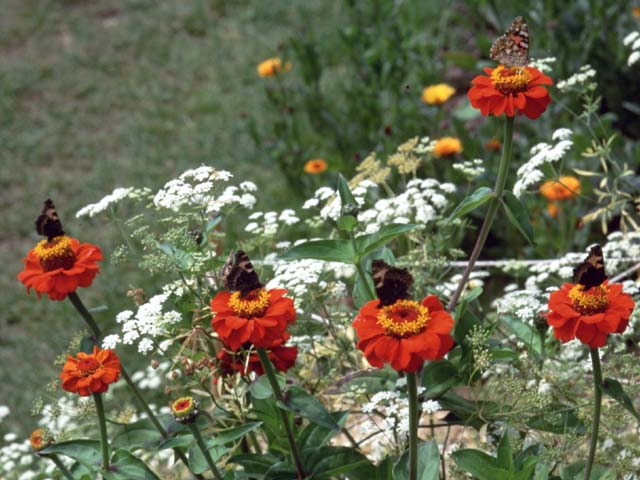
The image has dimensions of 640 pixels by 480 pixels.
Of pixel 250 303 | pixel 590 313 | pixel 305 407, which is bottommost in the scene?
pixel 305 407

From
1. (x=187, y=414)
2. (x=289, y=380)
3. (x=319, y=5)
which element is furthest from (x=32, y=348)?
(x=319, y=5)

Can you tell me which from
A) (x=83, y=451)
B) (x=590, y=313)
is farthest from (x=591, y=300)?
(x=83, y=451)

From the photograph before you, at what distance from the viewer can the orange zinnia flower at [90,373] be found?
139 cm

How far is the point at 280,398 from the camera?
141cm

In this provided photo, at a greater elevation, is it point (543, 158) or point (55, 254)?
point (55, 254)

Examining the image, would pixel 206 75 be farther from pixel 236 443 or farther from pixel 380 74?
pixel 236 443

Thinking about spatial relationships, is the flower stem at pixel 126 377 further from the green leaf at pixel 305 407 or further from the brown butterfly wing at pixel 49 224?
the green leaf at pixel 305 407

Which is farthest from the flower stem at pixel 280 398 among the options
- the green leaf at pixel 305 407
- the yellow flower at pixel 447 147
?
the yellow flower at pixel 447 147

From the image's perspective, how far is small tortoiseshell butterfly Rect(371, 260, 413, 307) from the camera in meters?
1.19

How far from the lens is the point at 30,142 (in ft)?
14.8

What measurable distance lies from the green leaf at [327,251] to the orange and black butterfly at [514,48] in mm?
407

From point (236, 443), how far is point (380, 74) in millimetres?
2038

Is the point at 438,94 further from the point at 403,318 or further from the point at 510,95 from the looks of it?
the point at 403,318

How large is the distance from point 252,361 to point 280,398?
0.15 metres
